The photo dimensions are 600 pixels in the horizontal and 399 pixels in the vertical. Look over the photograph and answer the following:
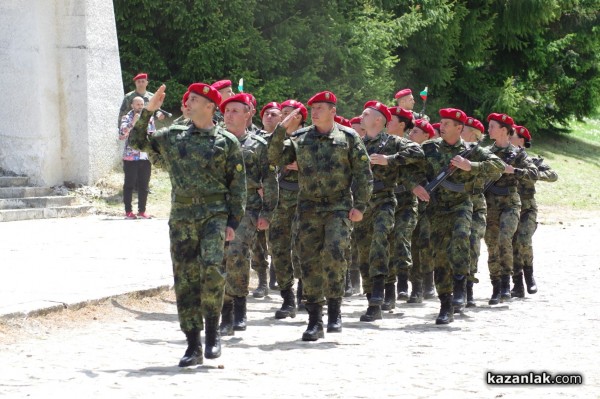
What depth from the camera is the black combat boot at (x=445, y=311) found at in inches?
424

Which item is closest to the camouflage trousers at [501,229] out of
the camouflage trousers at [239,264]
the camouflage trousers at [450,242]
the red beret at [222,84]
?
the camouflage trousers at [450,242]

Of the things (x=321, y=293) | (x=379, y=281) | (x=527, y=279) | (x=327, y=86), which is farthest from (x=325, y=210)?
(x=327, y=86)

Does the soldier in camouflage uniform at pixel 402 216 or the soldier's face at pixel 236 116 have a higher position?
the soldier's face at pixel 236 116

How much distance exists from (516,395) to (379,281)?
3.90 meters

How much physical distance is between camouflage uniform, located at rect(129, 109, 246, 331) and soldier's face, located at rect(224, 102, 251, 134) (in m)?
1.80

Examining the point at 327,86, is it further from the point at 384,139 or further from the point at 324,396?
the point at 324,396

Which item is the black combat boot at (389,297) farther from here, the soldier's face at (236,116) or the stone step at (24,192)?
the stone step at (24,192)

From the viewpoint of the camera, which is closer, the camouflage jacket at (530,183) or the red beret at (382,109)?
the red beret at (382,109)

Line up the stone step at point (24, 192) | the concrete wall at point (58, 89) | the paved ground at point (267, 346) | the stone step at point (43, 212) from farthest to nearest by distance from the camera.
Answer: the concrete wall at point (58, 89) < the stone step at point (24, 192) < the stone step at point (43, 212) < the paved ground at point (267, 346)

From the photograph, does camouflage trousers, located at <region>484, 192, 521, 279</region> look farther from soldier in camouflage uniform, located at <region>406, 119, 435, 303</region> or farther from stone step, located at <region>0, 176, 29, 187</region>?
stone step, located at <region>0, 176, 29, 187</region>

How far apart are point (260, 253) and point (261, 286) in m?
0.44

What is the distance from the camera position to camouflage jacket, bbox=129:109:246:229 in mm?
8305

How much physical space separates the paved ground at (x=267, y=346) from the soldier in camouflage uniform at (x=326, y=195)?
532 mm

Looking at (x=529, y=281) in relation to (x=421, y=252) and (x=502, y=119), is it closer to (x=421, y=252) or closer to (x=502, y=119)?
(x=421, y=252)
